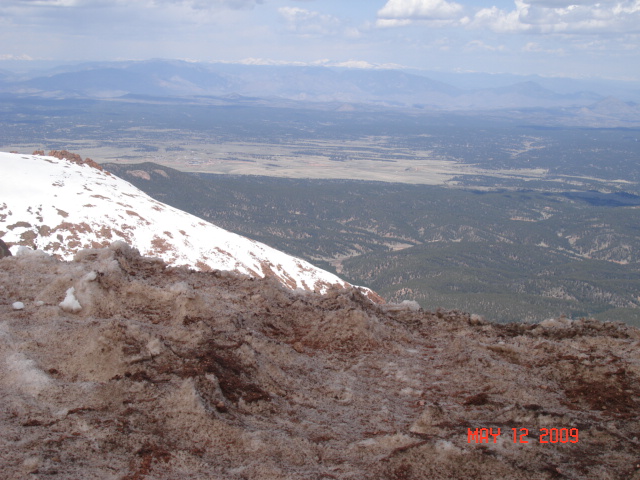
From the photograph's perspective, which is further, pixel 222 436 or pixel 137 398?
pixel 137 398

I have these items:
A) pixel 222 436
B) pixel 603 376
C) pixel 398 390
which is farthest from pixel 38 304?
pixel 603 376

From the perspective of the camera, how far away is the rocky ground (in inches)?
398

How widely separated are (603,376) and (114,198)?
83286 millimetres

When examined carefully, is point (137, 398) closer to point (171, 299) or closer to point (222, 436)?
point (222, 436)

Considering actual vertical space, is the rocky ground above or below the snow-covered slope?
above

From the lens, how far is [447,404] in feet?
45.1
